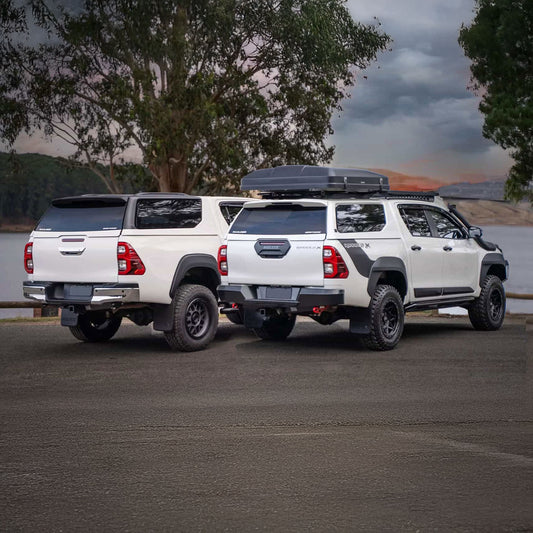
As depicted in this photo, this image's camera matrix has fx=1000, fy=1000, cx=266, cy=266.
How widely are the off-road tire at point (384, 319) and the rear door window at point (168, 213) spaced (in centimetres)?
268

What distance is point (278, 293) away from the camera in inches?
491

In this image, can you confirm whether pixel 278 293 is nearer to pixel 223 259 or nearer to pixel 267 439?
pixel 223 259

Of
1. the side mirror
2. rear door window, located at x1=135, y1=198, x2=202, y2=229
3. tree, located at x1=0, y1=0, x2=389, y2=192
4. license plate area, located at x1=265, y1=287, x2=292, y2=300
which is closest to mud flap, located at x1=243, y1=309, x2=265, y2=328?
license plate area, located at x1=265, y1=287, x2=292, y2=300

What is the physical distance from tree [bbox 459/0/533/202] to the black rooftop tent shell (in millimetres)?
16403

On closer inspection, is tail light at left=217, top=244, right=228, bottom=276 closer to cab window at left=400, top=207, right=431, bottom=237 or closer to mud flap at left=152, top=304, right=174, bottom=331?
mud flap at left=152, top=304, right=174, bottom=331

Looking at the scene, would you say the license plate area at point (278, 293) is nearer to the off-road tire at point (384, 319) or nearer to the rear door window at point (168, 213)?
the off-road tire at point (384, 319)

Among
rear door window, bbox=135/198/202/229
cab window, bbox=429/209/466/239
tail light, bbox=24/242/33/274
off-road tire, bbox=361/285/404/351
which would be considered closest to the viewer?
off-road tire, bbox=361/285/404/351

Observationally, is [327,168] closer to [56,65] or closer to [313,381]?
[313,381]

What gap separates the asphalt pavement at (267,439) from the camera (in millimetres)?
5508

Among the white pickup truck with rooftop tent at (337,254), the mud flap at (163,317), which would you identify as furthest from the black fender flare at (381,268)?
the mud flap at (163,317)

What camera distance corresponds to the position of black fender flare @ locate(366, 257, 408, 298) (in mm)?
12566

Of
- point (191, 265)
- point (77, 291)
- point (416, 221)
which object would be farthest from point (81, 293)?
point (416, 221)

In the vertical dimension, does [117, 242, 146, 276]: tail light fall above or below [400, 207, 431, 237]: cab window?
below

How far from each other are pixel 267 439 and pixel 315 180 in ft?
21.0
